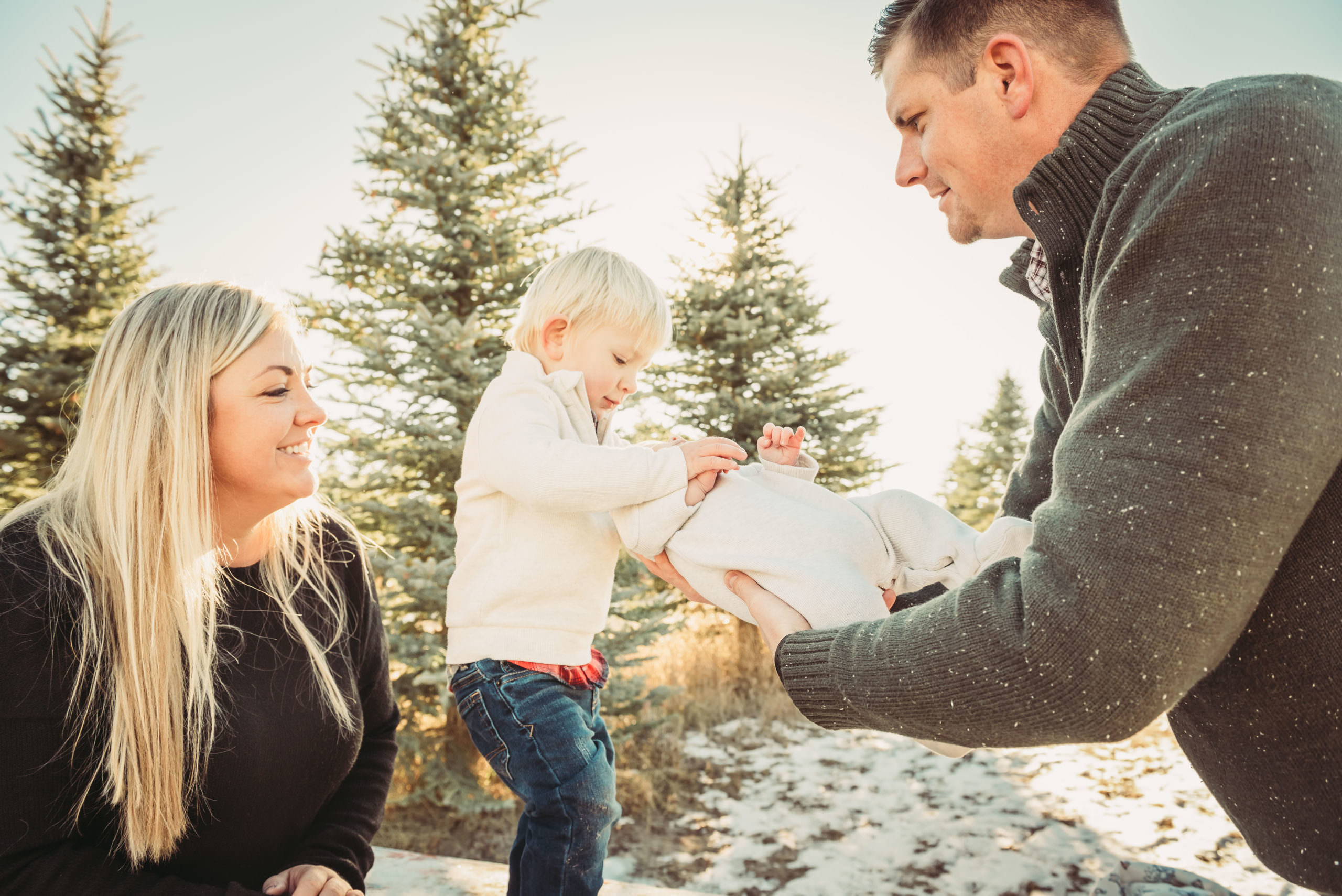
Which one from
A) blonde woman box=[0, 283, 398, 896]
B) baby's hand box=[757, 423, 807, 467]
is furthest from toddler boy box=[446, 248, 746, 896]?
blonde woman box=[0, 283, 398, 896]

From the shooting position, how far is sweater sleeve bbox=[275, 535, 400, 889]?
191 cm

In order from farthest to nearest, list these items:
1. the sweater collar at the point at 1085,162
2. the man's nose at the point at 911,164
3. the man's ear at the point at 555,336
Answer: the man's ear at the point at 555,336 → the man's nose at the point at 911,164 → the sweater collar at the point at 1085,162

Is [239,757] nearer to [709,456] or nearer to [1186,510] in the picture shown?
[709,456]

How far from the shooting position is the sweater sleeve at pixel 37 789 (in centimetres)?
140

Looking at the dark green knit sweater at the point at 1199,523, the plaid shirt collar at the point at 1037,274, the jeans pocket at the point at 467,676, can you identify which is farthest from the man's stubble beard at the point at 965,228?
the jeans pocket at the point at 467,676

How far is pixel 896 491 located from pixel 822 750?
14.5ft

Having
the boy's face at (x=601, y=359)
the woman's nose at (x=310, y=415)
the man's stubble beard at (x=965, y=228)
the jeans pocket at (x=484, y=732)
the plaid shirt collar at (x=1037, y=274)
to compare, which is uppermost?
the man's stubble beard at (x=965, y=228)

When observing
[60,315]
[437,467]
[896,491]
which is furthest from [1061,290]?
[60,315]

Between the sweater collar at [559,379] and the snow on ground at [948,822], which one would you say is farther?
the snow on ground at [948,822]

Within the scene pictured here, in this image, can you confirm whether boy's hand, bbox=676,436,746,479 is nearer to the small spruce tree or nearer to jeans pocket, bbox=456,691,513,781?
jeans pocket, bbox=456,691,513,781

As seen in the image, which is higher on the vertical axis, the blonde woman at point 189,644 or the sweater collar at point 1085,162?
the sweater collar at point 1085,162

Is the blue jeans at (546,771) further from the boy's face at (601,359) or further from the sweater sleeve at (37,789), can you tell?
the boy's face at (601,359)

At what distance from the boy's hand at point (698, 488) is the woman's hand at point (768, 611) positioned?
0.79 ft

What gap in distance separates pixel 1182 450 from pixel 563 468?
1396mm
